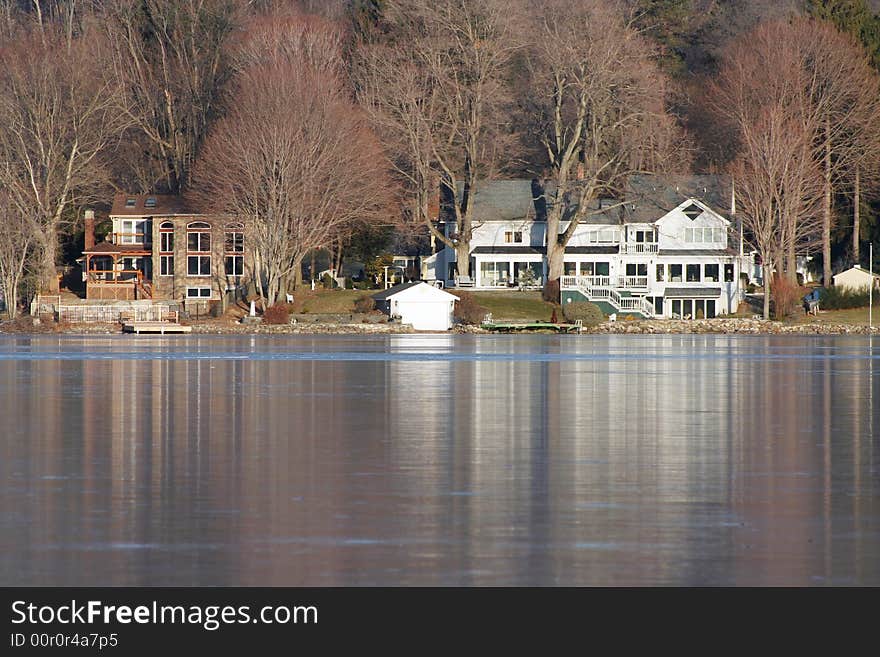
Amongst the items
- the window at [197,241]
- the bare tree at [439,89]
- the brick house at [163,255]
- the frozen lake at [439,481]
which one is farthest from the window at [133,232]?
the frozen lake at [439,481]

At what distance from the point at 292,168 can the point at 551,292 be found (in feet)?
60.3

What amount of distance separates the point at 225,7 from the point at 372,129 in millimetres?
18115

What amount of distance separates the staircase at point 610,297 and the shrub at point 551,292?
0.54 metres

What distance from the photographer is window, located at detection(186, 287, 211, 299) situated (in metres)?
93.9

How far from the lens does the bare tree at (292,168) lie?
272 feet

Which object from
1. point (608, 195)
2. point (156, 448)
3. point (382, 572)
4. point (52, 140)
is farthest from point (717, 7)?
point (382, 572)

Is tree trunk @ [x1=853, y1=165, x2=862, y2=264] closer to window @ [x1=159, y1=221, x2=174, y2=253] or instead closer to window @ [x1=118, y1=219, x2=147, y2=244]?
window @ [x1=159, y1=221, x2=174, y2=253]

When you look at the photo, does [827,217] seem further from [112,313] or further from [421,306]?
[112,313]

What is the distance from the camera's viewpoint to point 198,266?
307ft

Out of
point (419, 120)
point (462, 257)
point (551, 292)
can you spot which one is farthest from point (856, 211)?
point (419, 120)

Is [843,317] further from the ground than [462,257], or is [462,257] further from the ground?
[462,257]

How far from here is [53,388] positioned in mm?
33469

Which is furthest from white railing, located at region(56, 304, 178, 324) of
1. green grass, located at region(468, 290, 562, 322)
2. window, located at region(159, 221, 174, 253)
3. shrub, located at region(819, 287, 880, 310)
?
shrub, located at region(819, 287, 880, 310)

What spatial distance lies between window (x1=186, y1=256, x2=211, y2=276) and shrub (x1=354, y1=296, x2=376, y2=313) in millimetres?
13160
